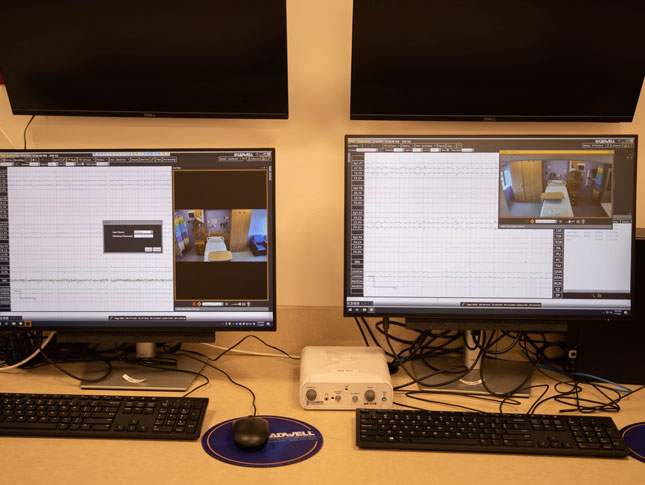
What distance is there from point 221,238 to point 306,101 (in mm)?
481

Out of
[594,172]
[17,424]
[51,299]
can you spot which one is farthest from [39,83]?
[594,172]

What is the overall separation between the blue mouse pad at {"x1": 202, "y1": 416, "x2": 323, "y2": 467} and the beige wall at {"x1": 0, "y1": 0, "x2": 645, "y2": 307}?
492mm

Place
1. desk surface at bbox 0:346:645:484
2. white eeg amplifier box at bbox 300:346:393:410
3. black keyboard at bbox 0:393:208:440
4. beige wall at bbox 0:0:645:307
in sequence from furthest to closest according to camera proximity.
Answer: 1. beige wall at bbox 0:0:645:307
2. white eeg amplifier box at bbox 300:346:393:410
3. black keyboard at bbox 0:393:208:440
4. desk surface at bbox 0:346:645:484

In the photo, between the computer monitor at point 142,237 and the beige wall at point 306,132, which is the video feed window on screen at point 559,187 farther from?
the computer monitor at point 142,237

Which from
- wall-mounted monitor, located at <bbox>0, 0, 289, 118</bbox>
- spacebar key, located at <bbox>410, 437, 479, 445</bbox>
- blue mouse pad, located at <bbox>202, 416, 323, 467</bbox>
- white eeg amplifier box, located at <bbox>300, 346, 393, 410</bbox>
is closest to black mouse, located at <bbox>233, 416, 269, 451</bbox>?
blue mouse pad, located at <bbox>202, 416, 323, 467</bbox>

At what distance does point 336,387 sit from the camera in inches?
46.6

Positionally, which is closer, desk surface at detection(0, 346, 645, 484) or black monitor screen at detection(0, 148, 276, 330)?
desk surface at detection(0, 346, 645, 484)

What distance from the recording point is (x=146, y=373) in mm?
1361

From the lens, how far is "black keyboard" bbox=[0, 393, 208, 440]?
1.06 m

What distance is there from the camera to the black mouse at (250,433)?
101 centimetres

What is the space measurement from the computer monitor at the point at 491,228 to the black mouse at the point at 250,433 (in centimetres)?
39

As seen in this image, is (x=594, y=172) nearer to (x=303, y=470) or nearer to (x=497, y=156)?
(x=497, y=156)

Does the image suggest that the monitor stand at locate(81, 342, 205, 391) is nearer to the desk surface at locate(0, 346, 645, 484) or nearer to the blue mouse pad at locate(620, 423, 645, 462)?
the desk surface at locate(0, 346, 645, 484)

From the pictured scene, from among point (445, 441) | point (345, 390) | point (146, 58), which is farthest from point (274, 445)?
point (146, 58)
